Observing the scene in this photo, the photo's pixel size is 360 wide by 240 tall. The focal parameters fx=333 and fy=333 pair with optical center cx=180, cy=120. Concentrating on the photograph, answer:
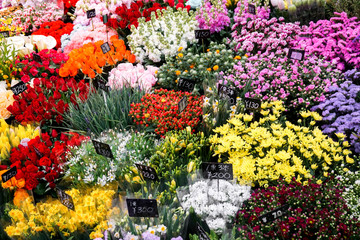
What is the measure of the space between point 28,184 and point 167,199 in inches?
49.4

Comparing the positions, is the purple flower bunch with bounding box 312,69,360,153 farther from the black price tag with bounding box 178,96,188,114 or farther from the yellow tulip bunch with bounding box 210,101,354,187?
the black price tag with bounding box 178,96,188,114

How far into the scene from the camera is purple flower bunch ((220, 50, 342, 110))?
354 cm

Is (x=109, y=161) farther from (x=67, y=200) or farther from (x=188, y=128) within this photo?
(x=188, y=128)

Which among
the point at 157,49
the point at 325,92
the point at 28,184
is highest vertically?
the point at 157,49

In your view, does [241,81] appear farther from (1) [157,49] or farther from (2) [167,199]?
(2) [167,199]

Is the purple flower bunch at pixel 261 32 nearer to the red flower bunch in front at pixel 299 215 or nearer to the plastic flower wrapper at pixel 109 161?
the plastic flower wrapper at pixel 109 161

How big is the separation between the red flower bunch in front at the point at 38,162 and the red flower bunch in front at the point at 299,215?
1.64 meters

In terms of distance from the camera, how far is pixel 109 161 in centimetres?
281

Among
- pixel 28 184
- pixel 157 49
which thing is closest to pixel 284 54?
pixel 157 49

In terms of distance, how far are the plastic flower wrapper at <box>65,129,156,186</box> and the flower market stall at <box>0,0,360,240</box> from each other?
0.04 ft

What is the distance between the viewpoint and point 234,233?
81.2 inches

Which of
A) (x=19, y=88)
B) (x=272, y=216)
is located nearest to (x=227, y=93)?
(x=272, y=216)

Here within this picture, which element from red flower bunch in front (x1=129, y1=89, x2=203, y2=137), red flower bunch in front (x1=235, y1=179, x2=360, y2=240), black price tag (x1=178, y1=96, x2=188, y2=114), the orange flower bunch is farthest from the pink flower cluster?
red flower bunch in front (x1=235, y1=179, x2=360, y2=240)

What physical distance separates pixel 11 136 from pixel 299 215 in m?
2.68
